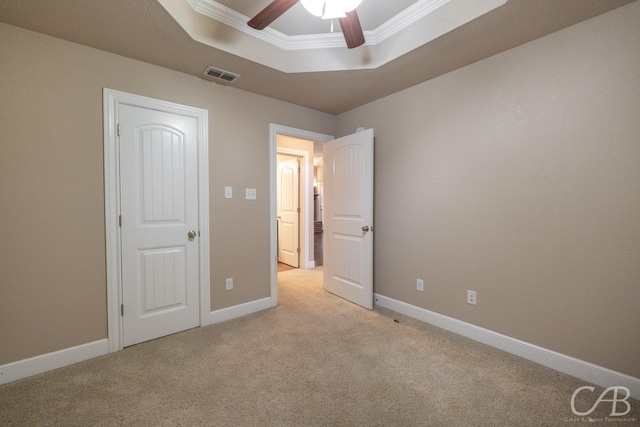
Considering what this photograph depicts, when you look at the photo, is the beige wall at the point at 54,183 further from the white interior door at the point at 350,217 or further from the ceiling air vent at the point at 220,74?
the white interior door at the point at 350,217

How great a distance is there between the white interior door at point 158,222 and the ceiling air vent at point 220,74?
0.45m

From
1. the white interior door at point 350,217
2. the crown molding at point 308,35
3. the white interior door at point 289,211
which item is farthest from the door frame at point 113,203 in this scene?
the white interior door at point 289,211

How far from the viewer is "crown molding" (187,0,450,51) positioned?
76.0 inches

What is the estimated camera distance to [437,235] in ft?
8.55

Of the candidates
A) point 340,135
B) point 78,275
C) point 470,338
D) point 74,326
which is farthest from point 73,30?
point 470,338

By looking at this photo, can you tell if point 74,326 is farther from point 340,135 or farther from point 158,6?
point 340,135

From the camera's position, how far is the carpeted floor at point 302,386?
1.49 m

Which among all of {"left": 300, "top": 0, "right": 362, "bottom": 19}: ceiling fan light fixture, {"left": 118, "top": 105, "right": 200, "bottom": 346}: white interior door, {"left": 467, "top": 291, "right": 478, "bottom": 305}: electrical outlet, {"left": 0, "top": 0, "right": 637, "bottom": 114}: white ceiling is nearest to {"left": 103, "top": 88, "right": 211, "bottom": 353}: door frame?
{"left": 118, "top": 105, "right": 200, "bottom": 346}: white interior door

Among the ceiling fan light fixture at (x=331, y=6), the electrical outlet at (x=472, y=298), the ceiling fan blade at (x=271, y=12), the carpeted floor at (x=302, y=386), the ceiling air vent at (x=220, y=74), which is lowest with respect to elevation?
the carpeted floor at (x=302, y=386)

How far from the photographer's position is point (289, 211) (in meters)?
5.18

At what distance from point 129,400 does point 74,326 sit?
0.83 metres
